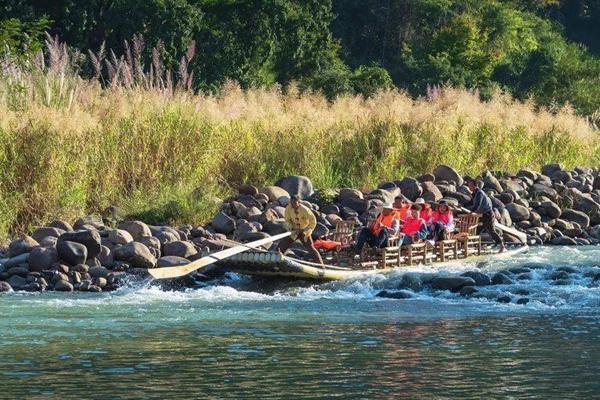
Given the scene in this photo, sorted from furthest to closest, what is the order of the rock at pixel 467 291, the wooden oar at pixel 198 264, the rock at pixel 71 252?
the rock at pixel 71 252 < the rock at pixel 467 291 < the wooden oar at pixel 198 264

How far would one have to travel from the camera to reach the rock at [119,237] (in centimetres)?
2127

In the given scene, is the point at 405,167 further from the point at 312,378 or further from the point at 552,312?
the point at 312,378

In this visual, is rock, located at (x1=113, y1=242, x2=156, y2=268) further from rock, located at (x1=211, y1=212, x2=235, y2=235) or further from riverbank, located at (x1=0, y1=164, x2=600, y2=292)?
rock, located at (x1=211, y1=212, x2=235, y2=235)

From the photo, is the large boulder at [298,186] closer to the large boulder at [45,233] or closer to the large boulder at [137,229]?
the large boulder at [137,229]

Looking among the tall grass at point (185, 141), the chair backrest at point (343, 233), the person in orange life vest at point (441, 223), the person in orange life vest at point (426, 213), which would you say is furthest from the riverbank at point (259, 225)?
the person in orange life vest at point (441, 223)

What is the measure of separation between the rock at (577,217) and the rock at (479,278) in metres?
9.51

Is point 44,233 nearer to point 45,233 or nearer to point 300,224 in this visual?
point 45,233

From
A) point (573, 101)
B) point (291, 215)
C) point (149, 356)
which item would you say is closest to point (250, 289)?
point (291, 215)

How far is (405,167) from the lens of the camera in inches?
1150

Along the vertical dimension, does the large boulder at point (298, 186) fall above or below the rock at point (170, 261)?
above

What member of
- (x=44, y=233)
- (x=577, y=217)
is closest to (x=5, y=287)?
(x=44, y=233)

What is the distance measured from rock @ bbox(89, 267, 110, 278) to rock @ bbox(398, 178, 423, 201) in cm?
844

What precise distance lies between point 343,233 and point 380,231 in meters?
1.02

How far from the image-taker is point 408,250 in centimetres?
2172
